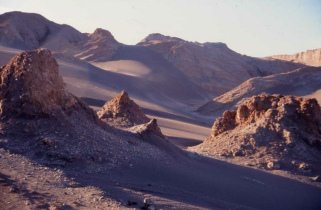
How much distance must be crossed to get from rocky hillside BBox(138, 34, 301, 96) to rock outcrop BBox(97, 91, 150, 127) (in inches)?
1866

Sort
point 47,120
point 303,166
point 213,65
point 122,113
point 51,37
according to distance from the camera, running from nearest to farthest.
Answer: point 47,120 → point 303,166 → point 122,113 → point 51,37 → point 213,65

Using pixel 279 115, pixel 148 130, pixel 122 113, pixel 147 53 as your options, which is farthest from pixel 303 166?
pixel 147 53

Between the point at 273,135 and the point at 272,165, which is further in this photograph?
the point at 273,135

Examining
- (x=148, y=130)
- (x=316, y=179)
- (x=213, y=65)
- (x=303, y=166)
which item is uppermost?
(x=213, y=65)

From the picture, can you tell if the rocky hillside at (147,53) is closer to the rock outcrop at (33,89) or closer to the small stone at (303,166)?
the small stone at (303,166)

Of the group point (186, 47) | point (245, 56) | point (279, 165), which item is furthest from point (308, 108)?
point (245, 56)

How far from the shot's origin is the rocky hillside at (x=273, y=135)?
17420 millimetres

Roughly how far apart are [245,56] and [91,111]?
2702 inches

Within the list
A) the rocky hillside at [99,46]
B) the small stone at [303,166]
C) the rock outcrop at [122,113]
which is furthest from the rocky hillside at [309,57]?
the small stone at [303,166]

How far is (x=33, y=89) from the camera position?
484 inches

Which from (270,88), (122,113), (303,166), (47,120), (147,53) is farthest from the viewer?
(147,53)

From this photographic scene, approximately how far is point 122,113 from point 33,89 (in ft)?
A: 20.9

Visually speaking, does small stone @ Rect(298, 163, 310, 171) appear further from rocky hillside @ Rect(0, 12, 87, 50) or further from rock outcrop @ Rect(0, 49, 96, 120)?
rocky hillside @ Rect(0, 12, 87, 50)

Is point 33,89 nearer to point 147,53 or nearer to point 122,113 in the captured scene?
point 122,113
